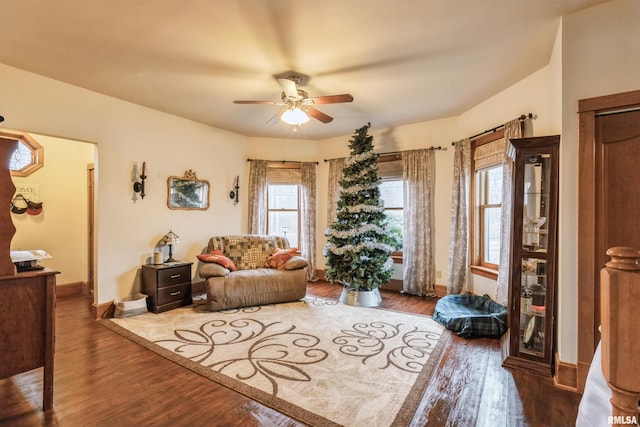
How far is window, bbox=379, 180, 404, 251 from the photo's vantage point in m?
5.33

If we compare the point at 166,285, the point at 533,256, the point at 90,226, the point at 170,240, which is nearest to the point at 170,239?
the point at 170,240

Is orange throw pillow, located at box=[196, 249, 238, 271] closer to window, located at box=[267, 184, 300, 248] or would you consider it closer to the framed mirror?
the framed mirror

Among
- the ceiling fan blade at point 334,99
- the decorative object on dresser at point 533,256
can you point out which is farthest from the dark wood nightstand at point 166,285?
the decorative object on dresser at point 533,256

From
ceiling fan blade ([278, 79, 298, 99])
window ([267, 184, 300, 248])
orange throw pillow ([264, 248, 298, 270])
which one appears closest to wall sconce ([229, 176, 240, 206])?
window ([267, 184, 300, 248])

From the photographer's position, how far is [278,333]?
329cm

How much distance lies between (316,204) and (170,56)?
3.67 meters

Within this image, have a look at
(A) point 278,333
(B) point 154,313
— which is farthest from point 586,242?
(B) point 154,313

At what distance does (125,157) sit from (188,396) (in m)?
3.37

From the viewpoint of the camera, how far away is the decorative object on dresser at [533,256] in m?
2.48

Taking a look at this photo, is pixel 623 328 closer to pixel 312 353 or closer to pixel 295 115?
pixel 312 353

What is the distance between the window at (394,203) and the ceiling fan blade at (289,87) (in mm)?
2779

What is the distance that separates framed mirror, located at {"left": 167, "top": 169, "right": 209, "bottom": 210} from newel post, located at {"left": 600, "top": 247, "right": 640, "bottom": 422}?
4.96 metres

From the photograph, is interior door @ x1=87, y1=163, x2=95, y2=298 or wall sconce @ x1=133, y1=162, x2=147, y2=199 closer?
wall sconce @ x1=133, y1=162, x2=147, y2=199

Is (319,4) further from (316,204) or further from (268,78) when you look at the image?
(316,204)
